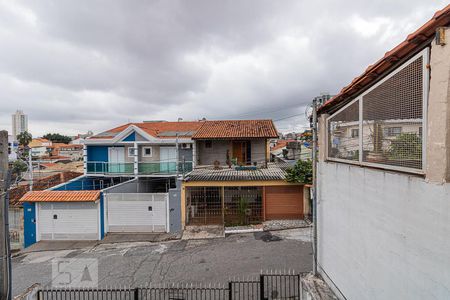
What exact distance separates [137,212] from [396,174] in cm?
1220

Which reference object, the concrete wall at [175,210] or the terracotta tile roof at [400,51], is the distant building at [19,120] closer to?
the concrete wall at [175,210]

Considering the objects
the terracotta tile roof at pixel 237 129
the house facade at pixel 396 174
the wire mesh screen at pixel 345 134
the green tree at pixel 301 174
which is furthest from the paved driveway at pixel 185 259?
the terracotta tile roof at pixel 237 129

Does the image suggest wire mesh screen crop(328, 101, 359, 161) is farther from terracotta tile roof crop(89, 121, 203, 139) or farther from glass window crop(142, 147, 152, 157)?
glass window crop(142, 147, 152, 157)

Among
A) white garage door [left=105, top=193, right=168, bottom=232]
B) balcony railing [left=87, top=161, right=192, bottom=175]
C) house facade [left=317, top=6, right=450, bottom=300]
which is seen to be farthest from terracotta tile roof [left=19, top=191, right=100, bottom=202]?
house facade [left=317, top=6, right=450, bottom=300]

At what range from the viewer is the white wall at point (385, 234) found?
8.64 feet

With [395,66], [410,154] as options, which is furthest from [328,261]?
[395,66]

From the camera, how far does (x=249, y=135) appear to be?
18.2 meters

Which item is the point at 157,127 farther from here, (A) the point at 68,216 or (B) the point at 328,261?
(B) the point at 328,261

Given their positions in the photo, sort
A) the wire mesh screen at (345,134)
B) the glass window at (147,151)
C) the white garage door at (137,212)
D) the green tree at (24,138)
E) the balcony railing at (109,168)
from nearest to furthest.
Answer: the wire mesh screen at (345,134)
the white garage door at (137,212)
the balcony railing at (109,168)
the glass window at (147,151)
the green tree at (24,138)

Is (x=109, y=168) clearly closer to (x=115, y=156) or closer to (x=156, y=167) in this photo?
(x=115, y=156)

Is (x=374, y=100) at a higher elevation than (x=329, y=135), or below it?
higher

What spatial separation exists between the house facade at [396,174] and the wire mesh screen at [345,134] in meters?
0.02

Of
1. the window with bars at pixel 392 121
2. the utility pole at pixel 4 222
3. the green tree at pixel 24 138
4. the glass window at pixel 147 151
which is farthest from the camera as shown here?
the green tree at pixel 24 138

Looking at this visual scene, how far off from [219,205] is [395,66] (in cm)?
1086
